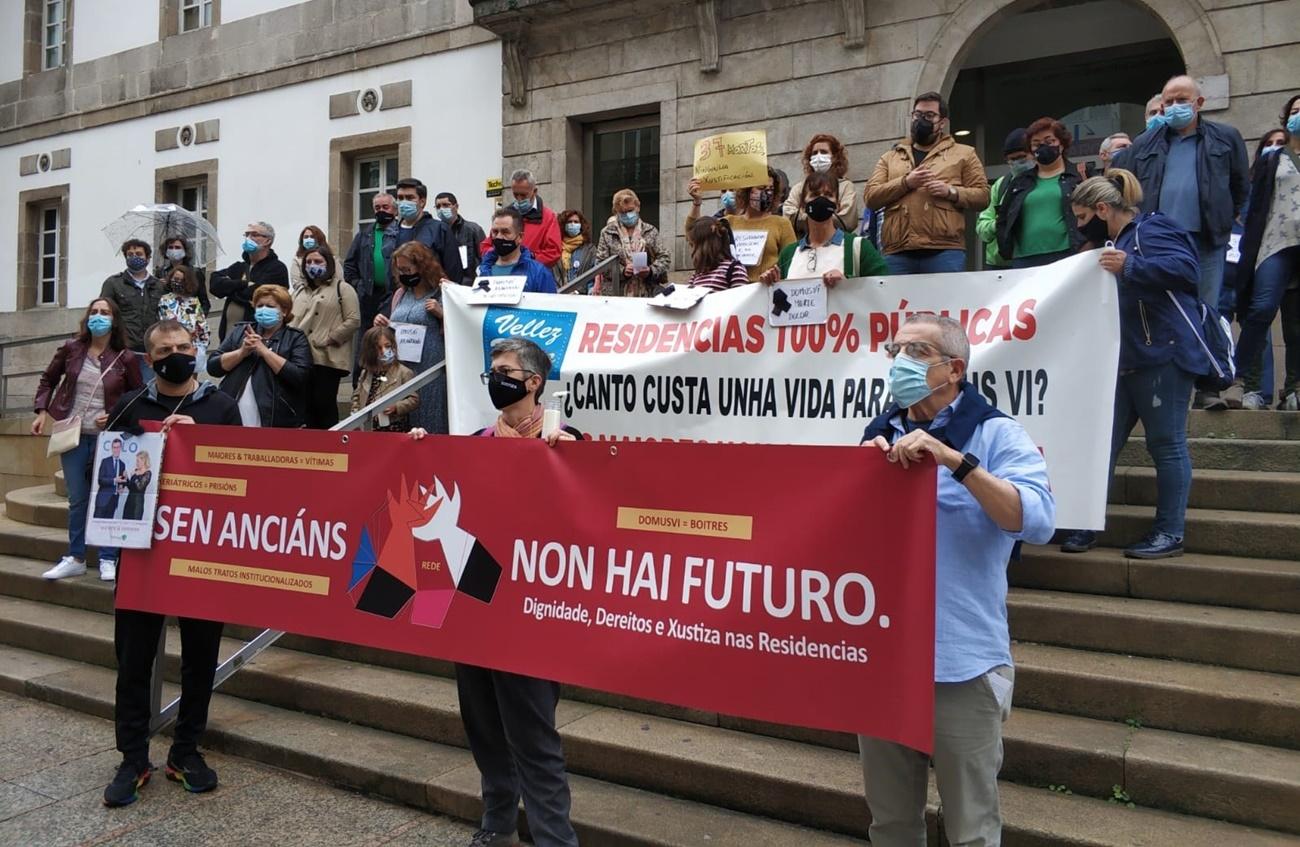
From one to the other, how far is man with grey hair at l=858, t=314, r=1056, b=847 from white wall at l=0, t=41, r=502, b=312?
33.6ft

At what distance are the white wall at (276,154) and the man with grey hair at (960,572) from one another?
10246 millimetres

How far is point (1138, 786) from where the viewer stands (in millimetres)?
3441

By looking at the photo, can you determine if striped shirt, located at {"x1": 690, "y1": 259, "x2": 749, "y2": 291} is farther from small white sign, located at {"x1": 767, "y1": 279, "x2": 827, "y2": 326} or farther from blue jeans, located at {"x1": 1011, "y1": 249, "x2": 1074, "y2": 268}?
blue jeans, located at {"x1": 1011, "y1": 249, "x2": 1074, "y2": 268}

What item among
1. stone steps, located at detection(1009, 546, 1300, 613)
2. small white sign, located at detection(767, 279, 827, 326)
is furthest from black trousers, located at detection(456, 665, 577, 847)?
stone steps, located at detection(1009, 546, 1300, 613)

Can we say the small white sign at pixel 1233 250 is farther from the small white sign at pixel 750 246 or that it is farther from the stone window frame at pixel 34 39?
the stone window frame at pixel 34 39

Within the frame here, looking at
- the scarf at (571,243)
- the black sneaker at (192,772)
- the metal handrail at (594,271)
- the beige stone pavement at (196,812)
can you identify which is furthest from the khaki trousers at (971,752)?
the scarf at (571,243)

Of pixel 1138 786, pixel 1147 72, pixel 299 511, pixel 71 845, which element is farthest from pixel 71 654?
pixel 1147 72

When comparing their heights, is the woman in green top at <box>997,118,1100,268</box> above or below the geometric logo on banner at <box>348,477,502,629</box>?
above

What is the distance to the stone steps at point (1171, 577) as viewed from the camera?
427 cm

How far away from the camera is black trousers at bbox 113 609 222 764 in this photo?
168 inches

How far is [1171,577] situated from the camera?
14.6ft

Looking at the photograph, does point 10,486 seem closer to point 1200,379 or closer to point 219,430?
point 219,430

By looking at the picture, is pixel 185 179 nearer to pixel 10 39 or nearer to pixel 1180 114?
pixel 10 39

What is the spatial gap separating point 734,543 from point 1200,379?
10.0 feet
